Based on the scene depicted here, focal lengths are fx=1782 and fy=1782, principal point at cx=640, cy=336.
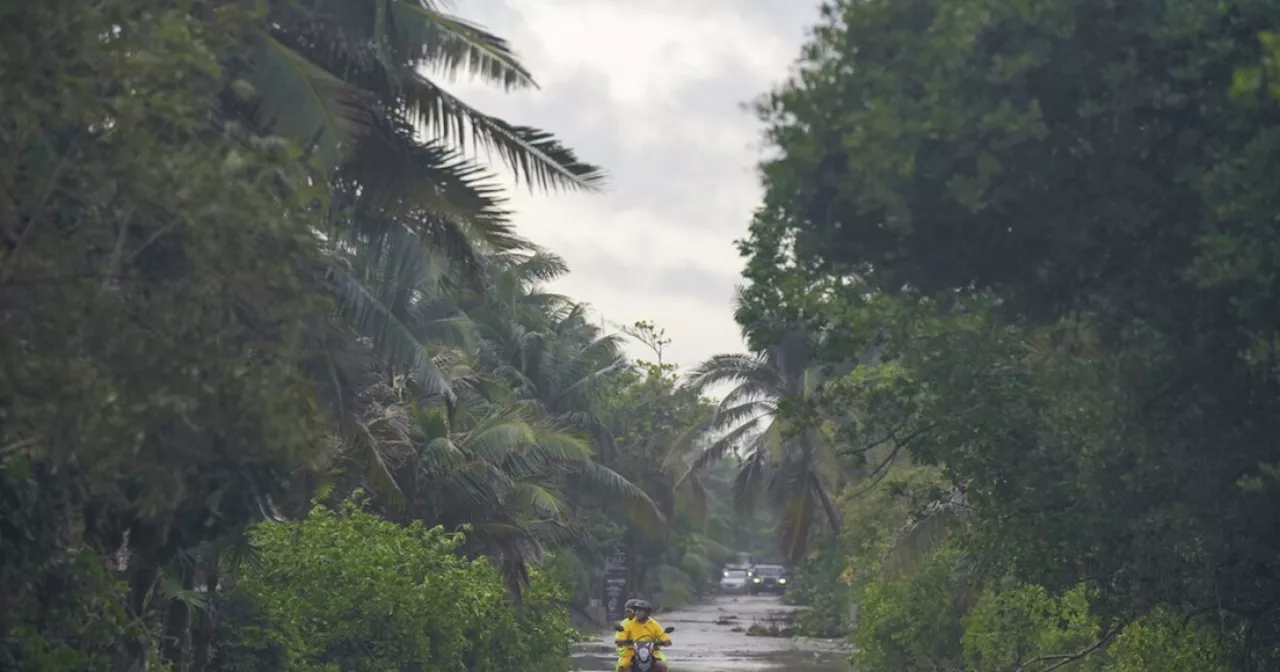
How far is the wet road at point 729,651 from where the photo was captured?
32906 mm

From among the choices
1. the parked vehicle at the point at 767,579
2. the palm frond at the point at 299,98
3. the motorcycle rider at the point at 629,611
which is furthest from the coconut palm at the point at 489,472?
the parked vehicle at the point at 767,579

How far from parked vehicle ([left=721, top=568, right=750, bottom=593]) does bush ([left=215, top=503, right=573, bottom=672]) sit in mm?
72482

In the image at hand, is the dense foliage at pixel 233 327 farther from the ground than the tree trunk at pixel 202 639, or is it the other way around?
the dense foliage at pixel 233 327

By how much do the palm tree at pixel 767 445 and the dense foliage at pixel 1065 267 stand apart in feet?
89.7

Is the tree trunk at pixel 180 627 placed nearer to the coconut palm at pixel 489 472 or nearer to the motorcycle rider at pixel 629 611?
the motorcycle rider at pixel 629 611

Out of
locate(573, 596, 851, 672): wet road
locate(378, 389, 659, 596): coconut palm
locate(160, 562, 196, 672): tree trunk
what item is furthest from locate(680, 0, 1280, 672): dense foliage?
locate(573, 596, 851, 672): wet road

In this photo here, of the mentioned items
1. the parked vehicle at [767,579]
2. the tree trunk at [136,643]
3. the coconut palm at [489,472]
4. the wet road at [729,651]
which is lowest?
the tree trunk at [136,643]

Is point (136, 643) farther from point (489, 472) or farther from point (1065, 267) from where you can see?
point (489, 472)

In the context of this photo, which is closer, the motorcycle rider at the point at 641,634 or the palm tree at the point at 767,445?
the motorcycle rider at the point at 641,634

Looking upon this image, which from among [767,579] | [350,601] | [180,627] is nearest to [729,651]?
[350,601]

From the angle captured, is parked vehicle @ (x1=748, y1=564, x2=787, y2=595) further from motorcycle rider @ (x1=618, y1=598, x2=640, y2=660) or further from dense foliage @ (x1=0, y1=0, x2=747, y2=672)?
motorcycle rider @ (x1=618, y1=598, x2=640, y2=660)

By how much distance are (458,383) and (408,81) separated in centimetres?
1331

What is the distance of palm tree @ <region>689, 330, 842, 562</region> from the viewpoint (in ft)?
132

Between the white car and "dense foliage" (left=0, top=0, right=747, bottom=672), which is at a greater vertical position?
the white car
